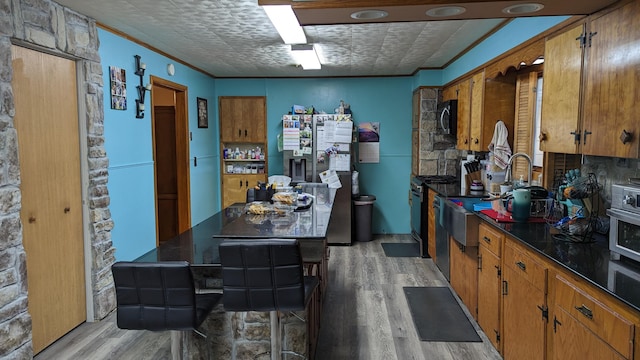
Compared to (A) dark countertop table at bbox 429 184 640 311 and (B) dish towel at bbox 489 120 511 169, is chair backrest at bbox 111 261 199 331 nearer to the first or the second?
(A) dark countertop table at bbox 429 184 640 311

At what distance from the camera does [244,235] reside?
8.66ft

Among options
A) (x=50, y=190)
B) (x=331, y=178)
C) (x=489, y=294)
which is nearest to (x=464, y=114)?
(x=331, y=178)

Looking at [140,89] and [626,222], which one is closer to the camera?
[626,222]

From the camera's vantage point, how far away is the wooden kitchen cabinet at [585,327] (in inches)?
62.5

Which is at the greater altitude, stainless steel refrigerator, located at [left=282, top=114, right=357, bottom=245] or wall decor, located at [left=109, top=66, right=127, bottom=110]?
wall decor, located at [left=109, top=66, right=127, bottom=110]

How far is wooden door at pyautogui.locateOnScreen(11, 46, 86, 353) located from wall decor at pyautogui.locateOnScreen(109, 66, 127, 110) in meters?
0.41

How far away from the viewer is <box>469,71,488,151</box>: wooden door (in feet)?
14.1

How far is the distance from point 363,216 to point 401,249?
0.77 meters

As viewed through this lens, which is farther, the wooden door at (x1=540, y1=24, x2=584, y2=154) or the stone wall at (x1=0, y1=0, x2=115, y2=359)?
the stone wall at (x1=0, y1=0, x2=115, y2=359)

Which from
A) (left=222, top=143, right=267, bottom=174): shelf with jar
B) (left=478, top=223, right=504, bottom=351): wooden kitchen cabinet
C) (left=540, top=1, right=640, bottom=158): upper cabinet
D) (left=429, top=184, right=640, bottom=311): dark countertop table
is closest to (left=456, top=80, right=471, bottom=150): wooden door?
(left=478, top=223, right=504, bottom=351): wooden kitchen cabinet

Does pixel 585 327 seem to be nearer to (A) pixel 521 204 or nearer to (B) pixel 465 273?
(A) pixel 521 204

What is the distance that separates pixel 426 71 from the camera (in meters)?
6.10

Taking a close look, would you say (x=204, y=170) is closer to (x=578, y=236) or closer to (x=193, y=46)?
(x=193, y=46)

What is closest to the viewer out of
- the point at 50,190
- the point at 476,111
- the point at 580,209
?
the point at 580,209
